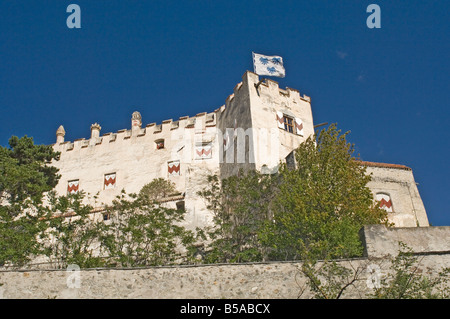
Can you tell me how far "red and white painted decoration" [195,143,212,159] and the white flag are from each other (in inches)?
278

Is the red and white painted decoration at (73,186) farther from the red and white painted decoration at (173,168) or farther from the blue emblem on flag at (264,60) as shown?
the blue emblem on flag at (264,60)

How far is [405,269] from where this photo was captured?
13727 millimetres

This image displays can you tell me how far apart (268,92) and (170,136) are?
377 inches

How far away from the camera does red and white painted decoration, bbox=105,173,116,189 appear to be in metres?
33.0

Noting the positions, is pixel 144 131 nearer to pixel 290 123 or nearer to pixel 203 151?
pixel 203 151

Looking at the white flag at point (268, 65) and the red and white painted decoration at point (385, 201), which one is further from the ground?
the white flag at point (268, 65)

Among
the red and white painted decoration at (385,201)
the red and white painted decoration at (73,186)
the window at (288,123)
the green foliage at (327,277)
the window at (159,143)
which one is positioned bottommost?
the green foliage at (327,277)

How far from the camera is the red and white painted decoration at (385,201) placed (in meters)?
24.7

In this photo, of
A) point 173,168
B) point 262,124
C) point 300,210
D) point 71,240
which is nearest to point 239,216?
point 300,210

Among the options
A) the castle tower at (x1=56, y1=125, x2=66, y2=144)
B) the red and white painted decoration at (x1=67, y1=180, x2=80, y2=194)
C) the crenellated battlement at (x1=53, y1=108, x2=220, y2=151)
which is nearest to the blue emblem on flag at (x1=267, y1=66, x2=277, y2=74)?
the crenellated battlement at (x1=53, y1=108, x2=220, y2=151)

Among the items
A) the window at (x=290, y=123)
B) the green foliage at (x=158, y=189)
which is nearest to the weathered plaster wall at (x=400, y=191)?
the window at (x=290, y=123)

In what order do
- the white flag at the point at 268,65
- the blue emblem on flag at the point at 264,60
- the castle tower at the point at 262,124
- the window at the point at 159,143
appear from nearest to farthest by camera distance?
the castle tower at the point at 262,124 < the white flag at the point at 268,65 < the blue emblem on flag at the point at 264,60 < the window at the point at 159,143

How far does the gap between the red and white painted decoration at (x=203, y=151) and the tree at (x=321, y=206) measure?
11.9 meters

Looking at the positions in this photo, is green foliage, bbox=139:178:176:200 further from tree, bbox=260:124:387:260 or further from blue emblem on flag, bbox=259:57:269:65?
tree, bbox=260:124:387:260
